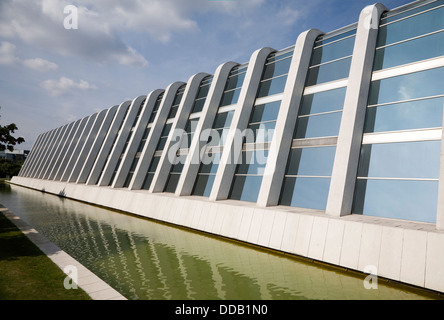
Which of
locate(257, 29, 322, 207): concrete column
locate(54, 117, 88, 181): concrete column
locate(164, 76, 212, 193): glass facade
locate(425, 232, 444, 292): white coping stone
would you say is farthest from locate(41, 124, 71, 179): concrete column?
locate(425, 232, 444, 292): white coping stone

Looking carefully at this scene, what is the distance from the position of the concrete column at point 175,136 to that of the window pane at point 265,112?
26.1 ft

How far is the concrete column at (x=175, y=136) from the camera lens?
76.9ft

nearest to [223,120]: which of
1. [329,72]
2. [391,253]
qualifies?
[329,72]

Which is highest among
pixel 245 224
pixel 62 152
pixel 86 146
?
pixel 86 146

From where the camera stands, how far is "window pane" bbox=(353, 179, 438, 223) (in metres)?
11.0

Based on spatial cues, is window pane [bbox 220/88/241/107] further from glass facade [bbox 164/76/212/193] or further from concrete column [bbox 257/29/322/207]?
concrete column [bbox 257/29/322/207]

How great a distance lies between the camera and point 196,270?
9.66 m

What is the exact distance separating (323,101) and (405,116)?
4448 millimetres

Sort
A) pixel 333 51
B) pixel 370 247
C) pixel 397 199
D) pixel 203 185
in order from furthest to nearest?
1. pixel 203 185
2. pixel 333 51
3. pixel 397 199
4. pixel 370 247

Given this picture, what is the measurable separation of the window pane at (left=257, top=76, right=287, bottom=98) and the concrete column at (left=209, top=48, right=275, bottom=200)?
1.38 ft

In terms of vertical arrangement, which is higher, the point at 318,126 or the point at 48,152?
the point at 318,126

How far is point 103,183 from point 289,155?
78.3 ft

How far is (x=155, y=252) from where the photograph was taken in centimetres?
1177

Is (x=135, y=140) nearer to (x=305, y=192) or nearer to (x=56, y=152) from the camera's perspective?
(x=305, y=192)
